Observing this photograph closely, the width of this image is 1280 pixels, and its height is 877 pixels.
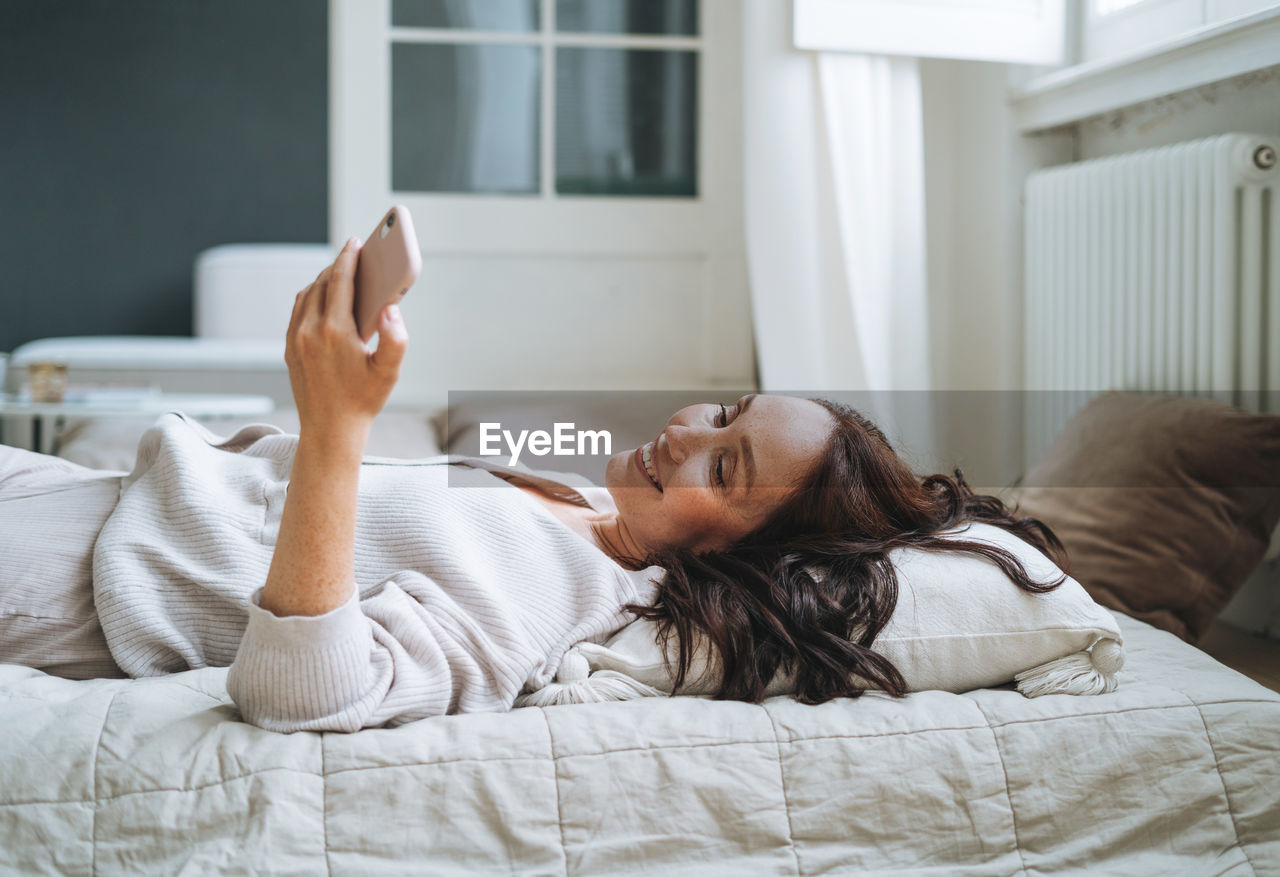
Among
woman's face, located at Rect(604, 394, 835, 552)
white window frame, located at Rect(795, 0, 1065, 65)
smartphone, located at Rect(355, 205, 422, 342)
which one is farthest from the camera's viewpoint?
white window frame, located at Rect(795, 0, 1065, 65)

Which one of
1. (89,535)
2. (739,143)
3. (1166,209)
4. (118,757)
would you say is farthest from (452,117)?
(118,757)

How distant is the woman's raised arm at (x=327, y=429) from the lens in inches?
34.7

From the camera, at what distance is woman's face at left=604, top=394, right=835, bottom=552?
1216 millimetres

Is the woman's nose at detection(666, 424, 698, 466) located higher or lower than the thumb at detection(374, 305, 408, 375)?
lower

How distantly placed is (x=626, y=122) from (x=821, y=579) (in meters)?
2.46

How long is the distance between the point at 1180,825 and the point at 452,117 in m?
2.80

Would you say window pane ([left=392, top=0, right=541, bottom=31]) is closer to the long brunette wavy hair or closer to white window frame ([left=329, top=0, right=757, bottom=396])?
white window frame ([left=329, top=0, right=757, bottom=396])

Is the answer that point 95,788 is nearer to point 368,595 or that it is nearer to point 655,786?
point 368,595

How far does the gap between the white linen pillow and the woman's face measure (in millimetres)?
153

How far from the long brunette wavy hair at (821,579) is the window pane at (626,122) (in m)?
2.19

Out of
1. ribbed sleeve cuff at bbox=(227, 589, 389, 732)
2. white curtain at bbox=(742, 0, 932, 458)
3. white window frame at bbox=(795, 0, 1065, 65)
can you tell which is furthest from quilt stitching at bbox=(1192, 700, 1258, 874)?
white window frame at bbox=(795, 0, 1065, 65)

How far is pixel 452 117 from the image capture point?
3.27m

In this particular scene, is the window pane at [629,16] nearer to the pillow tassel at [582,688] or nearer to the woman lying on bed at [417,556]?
the woman lying on bed at [417,556]

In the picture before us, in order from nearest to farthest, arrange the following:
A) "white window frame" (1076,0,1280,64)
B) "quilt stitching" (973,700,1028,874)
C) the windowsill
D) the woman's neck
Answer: "quilt stitching" (973,700,1028,874), the woman's neck, the windowsill, "white window frame" (1076,0,1280,64)
